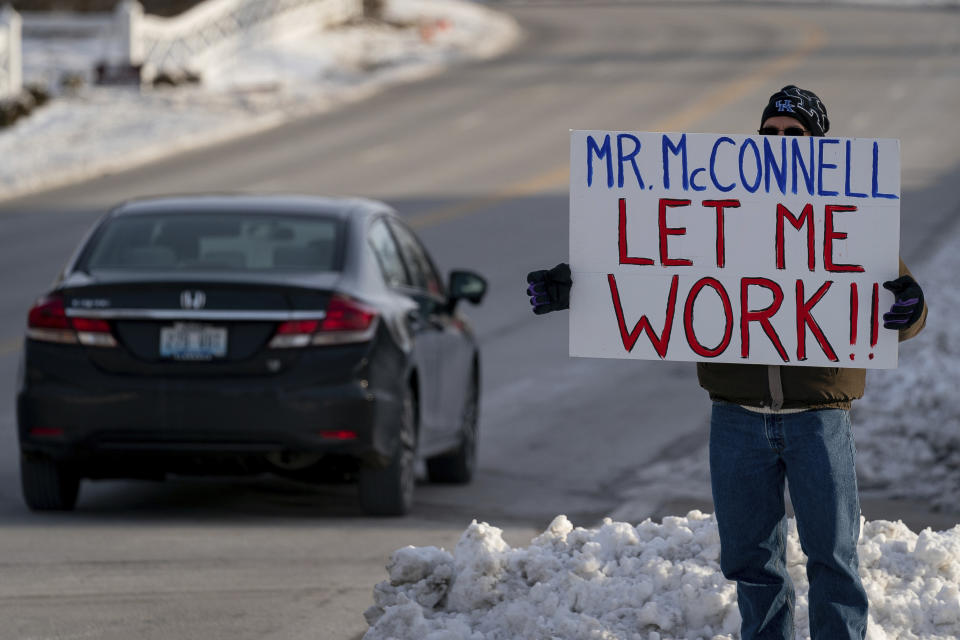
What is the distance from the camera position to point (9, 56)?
37.3 meters

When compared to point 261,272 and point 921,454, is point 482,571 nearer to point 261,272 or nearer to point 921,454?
point 261,272

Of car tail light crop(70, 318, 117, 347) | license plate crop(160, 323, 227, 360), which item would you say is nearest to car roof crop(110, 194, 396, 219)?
car tail light crop(70, 318, 117, 347)

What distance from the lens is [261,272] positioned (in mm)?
9008

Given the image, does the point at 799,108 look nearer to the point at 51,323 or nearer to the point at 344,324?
the point at 344,324

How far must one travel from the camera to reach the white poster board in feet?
18.2

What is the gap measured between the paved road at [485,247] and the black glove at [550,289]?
1782 millimetres

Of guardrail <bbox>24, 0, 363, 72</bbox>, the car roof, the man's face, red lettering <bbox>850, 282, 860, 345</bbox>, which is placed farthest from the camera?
guardrail <bbox>24, 0, 363, 72</bbox>

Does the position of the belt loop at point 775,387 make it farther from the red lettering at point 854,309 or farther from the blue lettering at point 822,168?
the blue lettering at point 822,168

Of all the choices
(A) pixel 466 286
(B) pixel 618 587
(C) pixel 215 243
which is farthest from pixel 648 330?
(A) pixel 466 286

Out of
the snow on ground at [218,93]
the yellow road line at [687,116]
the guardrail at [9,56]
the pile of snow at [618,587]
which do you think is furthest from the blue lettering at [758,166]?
the guardrail at [9,56]

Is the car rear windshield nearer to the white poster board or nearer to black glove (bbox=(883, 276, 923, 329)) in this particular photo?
the white poster board

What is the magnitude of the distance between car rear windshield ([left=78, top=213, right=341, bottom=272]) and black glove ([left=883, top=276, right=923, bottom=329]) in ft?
14.2

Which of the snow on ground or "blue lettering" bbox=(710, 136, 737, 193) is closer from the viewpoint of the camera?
"blue lettering" bbox=(710, 136, 737, 193)

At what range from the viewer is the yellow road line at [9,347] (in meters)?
15.6
